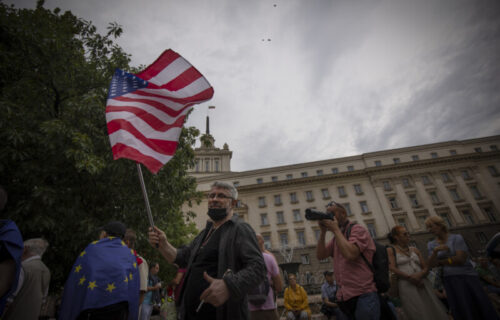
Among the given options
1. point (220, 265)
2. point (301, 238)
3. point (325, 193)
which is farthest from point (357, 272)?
point (325, 193)

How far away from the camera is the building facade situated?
109 feet

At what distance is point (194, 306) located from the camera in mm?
1893

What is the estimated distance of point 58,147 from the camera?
5586 millimetres

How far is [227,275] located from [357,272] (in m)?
1.86

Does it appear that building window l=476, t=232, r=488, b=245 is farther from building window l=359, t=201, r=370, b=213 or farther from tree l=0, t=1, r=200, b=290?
tree l=0, t=1, r=200, b=290

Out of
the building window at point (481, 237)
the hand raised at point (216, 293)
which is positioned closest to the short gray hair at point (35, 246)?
the hand raised at point (216, 293)

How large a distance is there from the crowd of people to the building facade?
31.1 meters

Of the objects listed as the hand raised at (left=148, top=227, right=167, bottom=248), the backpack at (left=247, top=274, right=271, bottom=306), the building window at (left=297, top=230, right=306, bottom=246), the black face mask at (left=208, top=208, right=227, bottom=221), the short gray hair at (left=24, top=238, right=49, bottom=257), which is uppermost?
the building window at (left=297, top=230, right=306, bottom=246)

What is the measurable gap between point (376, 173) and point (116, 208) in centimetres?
3853

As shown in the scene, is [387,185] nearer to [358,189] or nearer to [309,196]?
[358,189]

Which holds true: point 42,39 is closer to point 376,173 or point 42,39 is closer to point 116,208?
point 116,208

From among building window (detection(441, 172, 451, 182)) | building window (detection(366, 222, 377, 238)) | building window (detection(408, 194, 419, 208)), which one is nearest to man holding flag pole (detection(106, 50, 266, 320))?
building window (detection(366, 222, 377, 238))

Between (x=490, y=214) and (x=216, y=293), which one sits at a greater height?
(x=490, y=214)

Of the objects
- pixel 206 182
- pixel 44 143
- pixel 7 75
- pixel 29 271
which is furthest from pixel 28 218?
pixel 206 182
